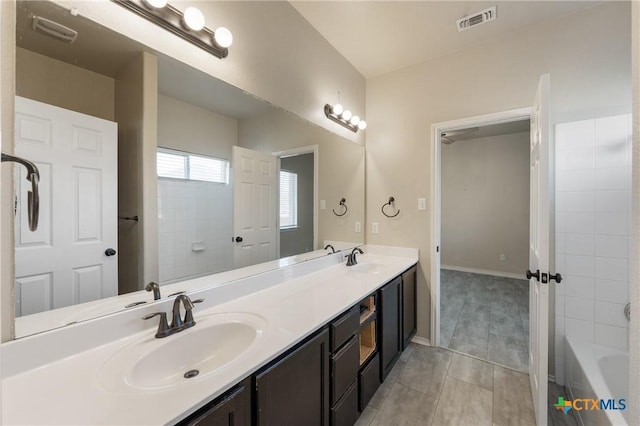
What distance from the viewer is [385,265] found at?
91.2 inches

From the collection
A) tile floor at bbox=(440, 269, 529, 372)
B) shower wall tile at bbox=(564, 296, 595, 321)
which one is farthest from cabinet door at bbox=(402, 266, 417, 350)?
shower wall tile at bbox=(564, 296, 595, 321)

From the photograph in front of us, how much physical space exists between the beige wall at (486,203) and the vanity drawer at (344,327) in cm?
445

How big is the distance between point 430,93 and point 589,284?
6.39 feet

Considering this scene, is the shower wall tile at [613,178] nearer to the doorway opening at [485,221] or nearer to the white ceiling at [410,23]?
the white ceiling at [410,23]

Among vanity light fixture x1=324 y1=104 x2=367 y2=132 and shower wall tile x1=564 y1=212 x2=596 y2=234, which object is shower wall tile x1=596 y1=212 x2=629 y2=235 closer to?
shower wall tile x1=564 y1=212 x2=596 y2=234

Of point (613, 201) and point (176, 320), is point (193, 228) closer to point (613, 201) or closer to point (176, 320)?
point (176, 320)

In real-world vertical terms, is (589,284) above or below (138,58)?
below

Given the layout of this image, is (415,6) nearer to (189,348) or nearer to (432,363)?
(189,348)

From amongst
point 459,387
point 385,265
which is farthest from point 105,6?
point 459,387

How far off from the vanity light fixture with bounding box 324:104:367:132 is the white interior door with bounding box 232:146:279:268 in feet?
2.56

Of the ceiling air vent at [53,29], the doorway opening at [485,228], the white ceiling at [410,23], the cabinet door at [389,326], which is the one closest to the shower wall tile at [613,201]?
the white ceiling at [410,23]

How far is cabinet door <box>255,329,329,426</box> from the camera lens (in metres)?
0.92

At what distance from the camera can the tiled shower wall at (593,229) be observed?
1740mm

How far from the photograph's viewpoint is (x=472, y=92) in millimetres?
2264
